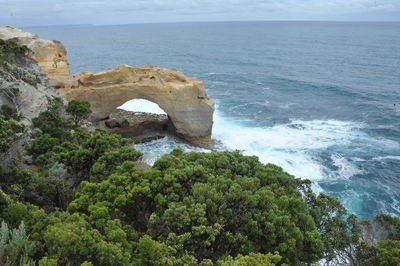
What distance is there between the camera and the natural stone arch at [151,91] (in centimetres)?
3259

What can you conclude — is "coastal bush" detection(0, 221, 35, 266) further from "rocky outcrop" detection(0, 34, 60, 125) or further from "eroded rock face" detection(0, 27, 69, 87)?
"eroded rock face" detection(0, 27, 69, 87)

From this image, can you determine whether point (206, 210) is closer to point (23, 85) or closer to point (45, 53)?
point (23, 85)

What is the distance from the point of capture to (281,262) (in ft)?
38.2

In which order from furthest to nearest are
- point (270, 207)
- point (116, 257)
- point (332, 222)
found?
point (332, 222) → point (270, 207) → point (116, 257)

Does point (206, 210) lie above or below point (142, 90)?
above

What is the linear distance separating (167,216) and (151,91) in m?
22.9

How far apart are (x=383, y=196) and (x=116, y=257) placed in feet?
82.8

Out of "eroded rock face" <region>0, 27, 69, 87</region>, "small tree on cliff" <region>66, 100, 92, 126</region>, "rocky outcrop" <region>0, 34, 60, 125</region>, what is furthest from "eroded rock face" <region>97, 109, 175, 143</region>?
"small tree on cliff" <region>66, 100, 92, 126</region>

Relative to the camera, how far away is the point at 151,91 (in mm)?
32812

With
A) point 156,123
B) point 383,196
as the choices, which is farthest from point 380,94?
point 156,123

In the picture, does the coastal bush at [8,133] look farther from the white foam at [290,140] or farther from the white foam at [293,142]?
the white foam at [290,140]

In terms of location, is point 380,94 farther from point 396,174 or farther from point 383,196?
point 383,196

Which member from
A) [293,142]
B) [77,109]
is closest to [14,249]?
[77,109]

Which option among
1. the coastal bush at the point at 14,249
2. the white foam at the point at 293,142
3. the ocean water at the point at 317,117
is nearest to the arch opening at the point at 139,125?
the white foam at the point at 293,142
